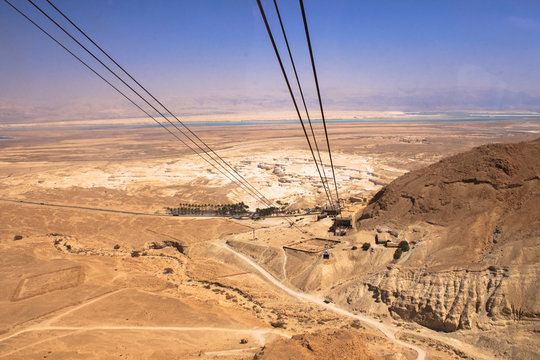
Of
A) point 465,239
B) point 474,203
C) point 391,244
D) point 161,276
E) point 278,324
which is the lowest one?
point 161,276

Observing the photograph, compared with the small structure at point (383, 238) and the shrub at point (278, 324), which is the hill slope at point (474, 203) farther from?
the shrub at point (278, 324)

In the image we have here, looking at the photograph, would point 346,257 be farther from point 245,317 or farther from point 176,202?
point 176,202

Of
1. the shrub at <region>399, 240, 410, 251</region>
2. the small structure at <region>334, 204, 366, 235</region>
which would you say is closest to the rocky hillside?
the shrub at <region>399, 240, 410, 251</region>

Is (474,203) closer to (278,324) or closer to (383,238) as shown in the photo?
(383,238)

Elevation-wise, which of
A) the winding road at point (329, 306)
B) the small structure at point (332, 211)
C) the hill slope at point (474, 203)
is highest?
the hill slope at point (474, 203)

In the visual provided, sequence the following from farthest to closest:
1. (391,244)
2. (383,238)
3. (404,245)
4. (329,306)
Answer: (383,238) < (391,244) < (404,245) < (329,306)

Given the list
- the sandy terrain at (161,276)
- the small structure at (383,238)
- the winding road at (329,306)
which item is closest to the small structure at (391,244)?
the small structure at (383,238)

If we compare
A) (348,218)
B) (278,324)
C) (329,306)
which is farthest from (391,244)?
(278,324)
